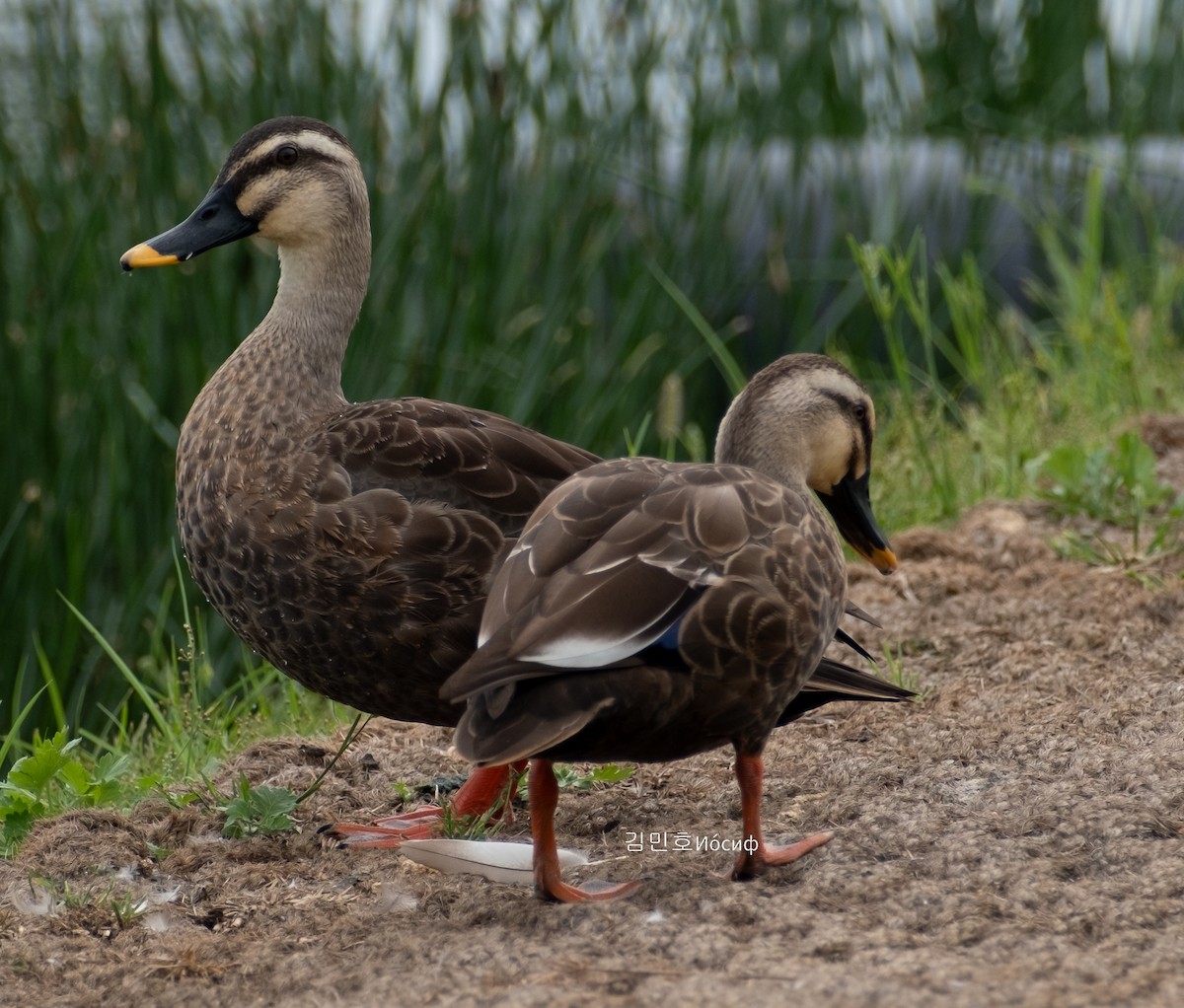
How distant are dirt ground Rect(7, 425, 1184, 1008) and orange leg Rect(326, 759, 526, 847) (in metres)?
0.06

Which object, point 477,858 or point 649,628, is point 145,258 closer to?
point 477,858

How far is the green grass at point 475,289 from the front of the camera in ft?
16.7

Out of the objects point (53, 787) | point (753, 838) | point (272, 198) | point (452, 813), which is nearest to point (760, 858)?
point (753, 838)

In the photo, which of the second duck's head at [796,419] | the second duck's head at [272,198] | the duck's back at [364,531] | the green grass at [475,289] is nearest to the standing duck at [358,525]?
the duck's back at [364,531]

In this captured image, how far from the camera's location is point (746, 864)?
2.89 metres

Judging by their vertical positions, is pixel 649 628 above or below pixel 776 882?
above

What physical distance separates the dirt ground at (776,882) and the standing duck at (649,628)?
0.76 ft

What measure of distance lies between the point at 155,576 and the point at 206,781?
183cm

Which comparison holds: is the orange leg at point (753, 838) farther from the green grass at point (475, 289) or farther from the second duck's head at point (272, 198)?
the second duck's head at point (272, 198)

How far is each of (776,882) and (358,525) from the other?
1.10 m

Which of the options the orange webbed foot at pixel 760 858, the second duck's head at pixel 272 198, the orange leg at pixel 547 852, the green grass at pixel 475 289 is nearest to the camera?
the orange leg at pixel 547 852

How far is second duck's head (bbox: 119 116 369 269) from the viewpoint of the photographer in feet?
13.0

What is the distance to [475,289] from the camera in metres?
6.03

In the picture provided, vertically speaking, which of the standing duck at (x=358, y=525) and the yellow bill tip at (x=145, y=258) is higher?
the yellow bill tip at (x=145, y=258)
